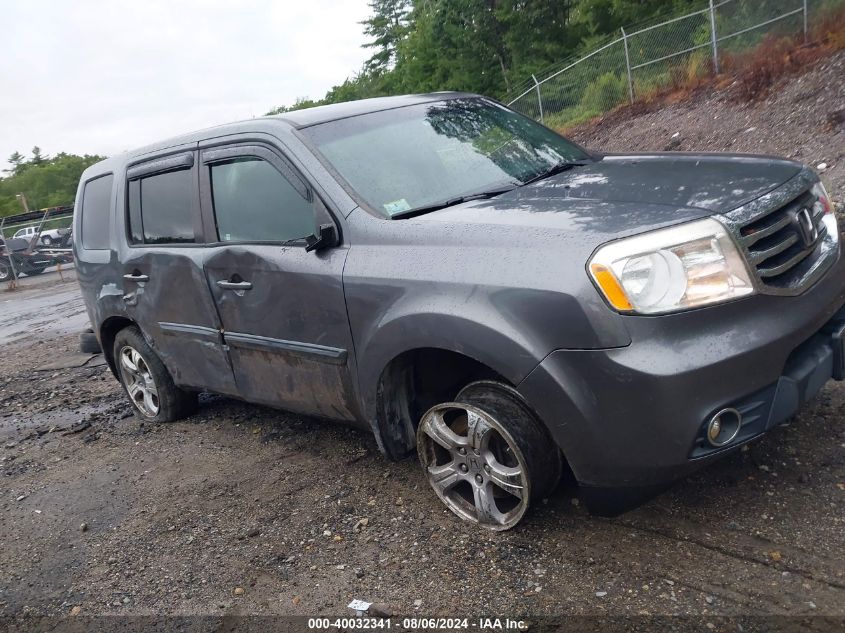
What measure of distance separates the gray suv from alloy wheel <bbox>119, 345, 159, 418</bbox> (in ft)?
2.44

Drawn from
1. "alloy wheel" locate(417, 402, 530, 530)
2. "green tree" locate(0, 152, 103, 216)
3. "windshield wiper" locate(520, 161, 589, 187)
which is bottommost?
"alloy wheel" locate(417, 402, 530, 530)

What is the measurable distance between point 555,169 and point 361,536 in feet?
6.59

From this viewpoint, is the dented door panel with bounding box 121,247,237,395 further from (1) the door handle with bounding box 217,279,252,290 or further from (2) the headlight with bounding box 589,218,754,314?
(2) the headlight with bounding box 589,218,754,314

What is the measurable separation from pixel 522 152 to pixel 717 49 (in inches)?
538

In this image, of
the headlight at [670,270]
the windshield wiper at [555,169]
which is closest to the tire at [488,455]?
the headlight at [670,270]

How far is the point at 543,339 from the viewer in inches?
112

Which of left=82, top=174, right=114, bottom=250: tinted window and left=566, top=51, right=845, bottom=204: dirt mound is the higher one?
left=82, top=174, right=114, bottom=250: tinted window

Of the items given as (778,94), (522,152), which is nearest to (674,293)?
(522,152)

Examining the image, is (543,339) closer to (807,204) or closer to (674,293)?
(674,293)

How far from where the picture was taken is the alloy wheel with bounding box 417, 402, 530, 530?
3.24 meters

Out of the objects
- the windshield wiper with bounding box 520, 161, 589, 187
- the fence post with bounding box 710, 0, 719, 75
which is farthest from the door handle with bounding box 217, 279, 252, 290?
the fence post with bounding box 710, 0, 719, 75

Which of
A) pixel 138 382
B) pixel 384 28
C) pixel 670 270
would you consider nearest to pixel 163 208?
pixel 138 382

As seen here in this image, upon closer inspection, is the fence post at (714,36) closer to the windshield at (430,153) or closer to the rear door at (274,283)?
the windshield at (430,153)

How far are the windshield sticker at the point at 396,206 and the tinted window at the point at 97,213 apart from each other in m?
2.75
